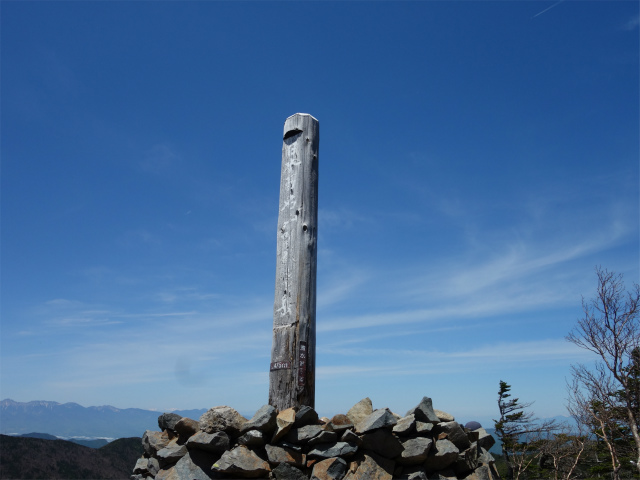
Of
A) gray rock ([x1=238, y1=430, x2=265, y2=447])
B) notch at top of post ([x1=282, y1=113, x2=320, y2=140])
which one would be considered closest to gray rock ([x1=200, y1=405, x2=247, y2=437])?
gray rock ([x1=238, y1=430, x2=265, y2=447])

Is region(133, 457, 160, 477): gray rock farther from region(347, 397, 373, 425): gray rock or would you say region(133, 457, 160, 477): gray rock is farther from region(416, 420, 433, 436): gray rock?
region(416, 420, 433, 436): gray rock

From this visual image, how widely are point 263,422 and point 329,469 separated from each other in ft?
2.79

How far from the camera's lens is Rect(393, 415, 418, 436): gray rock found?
5.21 m

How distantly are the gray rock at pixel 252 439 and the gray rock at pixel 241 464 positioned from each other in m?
0.08

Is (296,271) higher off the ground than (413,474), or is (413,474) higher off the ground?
(296,271)

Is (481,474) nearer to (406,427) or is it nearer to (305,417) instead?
(406,427)

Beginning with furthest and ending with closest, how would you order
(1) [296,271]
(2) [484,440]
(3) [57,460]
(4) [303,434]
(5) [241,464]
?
(3) [57,460], (1) [296,271], (2) [484,440], (4) [303,434], (5) [241,464]

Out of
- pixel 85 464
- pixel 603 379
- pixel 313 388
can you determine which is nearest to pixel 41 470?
pixel 85 464

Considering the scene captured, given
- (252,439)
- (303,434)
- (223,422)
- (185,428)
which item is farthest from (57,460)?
(303,434)

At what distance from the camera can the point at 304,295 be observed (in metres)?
6.22

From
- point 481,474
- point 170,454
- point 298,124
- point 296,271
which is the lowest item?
point 481,474

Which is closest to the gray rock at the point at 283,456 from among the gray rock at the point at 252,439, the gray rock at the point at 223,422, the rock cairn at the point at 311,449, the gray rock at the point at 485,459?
the rock cairn at the point at 311,449

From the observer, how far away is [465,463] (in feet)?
18.0

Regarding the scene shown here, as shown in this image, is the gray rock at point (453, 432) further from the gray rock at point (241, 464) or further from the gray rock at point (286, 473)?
the gray rock at point (241, 464)
